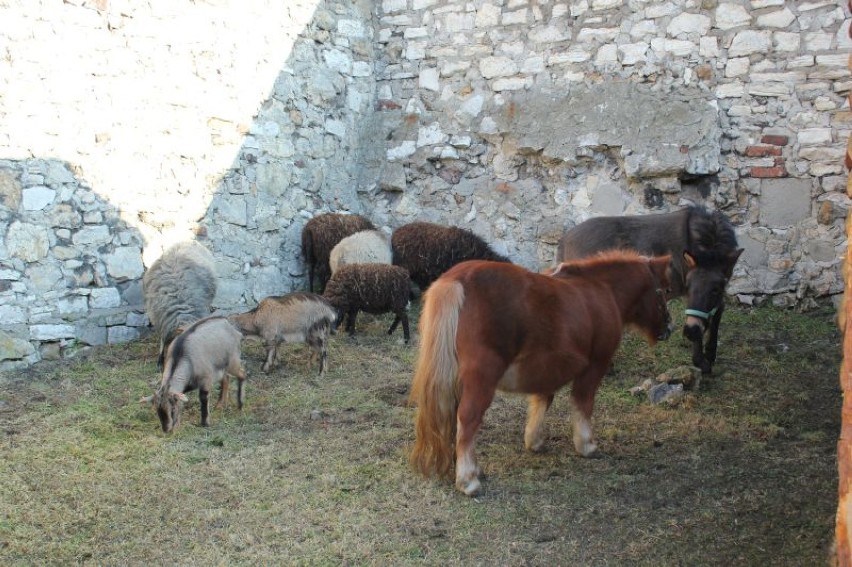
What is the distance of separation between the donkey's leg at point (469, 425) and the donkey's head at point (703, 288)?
8.19ft

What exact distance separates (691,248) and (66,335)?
5.55 meters

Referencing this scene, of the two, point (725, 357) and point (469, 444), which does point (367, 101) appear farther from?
point (469, 444)

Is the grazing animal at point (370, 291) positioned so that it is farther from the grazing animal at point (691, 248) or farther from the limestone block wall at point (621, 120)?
the limestone block wall at point (621, 120)

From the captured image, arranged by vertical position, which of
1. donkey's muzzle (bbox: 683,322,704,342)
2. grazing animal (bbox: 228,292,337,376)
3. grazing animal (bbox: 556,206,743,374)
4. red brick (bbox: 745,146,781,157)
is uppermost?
red brick (bbox: 745,146,781,157)

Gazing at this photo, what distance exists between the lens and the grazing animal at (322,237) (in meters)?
9.82

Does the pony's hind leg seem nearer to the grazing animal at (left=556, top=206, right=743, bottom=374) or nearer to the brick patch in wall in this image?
the grazing animal at (left=556, top=206, right=743, bottom=374)

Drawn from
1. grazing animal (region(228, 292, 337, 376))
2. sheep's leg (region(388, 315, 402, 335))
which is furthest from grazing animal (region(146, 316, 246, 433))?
sheep's leg (region(388, 315, 402, 335))

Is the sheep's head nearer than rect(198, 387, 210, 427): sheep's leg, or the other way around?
the sheep's head

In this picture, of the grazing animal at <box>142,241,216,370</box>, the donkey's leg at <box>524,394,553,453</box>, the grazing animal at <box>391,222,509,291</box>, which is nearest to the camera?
the donkey's leg at <box>524,394,553,453</box>

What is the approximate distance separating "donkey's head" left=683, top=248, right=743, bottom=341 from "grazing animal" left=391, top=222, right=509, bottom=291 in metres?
3.26

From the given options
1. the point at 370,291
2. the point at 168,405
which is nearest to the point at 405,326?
the point at 370,291

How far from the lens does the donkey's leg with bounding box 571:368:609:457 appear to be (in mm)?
5293

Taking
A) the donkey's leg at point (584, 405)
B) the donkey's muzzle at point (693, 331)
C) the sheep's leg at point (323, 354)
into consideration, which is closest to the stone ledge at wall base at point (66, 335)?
the sheep's leg at point (323, 354)

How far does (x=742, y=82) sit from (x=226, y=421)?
6311 millimetres
